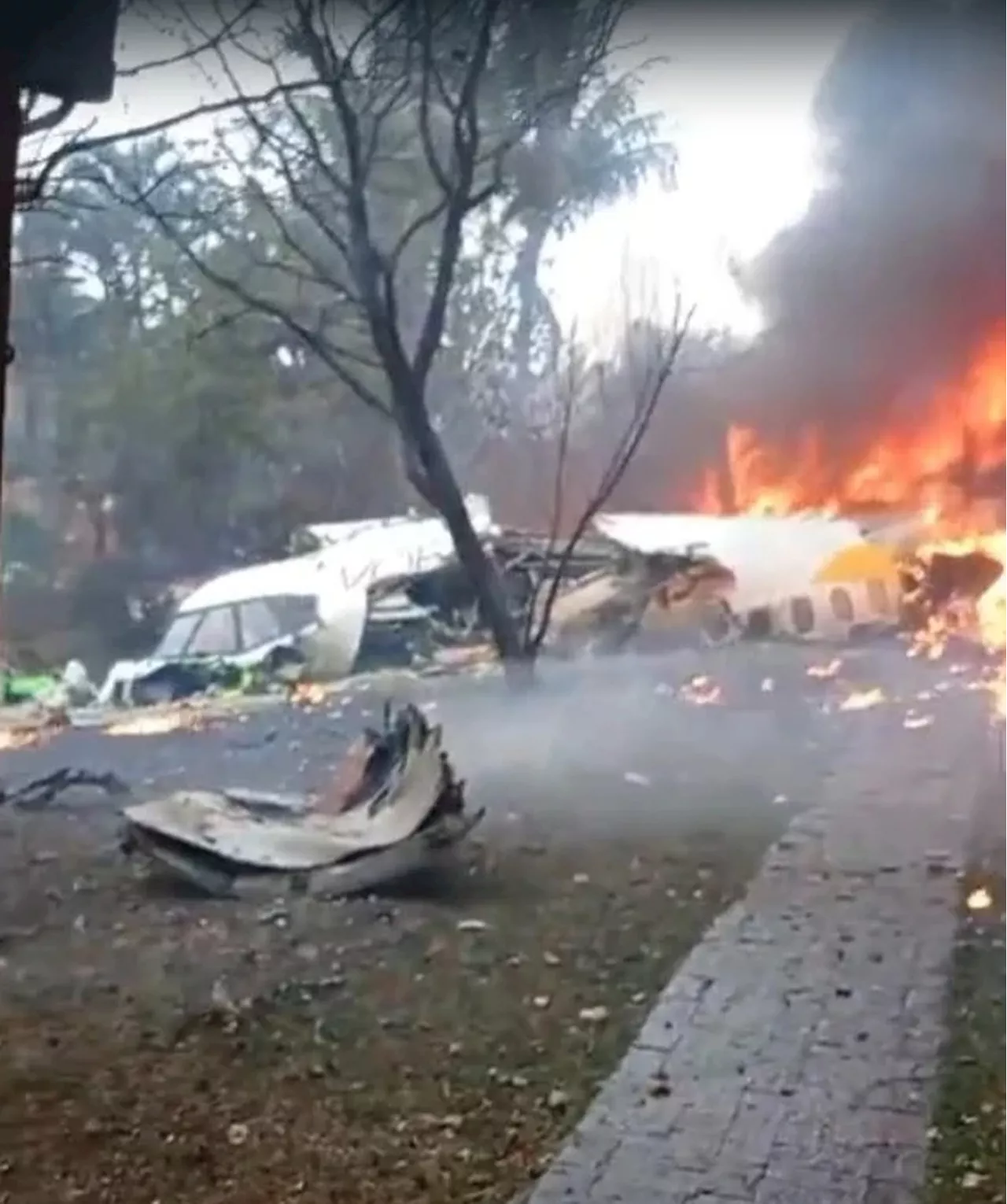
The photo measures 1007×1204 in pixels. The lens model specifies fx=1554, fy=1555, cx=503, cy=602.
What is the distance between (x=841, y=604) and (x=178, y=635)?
0.79 m

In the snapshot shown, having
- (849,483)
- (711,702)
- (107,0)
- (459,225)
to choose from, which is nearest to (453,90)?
(459,225)

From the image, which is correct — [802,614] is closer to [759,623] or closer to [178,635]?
[759,623]

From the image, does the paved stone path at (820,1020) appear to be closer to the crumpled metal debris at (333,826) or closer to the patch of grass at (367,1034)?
the patch of grass at (367,1034)

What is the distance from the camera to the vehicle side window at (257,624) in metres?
1.86

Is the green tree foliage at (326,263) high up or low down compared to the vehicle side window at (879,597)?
up

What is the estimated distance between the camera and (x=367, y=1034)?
1557 mm

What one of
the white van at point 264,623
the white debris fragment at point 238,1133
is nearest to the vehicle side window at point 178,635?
the white van at point 264,623

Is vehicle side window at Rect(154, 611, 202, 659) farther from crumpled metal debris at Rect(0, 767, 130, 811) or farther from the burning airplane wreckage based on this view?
crumpled metal debris at Rect(0, 767, 130, 811)

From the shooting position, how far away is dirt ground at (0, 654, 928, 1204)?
1.44 metres

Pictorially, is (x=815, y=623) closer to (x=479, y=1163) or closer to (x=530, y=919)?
(x=530, y=919)

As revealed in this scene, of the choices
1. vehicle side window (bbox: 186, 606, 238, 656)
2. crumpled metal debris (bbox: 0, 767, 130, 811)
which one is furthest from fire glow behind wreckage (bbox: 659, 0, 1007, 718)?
crumpled metal debris (bbox: 0, 767, 130, 811)

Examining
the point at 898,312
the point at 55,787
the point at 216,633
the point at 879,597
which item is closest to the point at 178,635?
the point at 216,633

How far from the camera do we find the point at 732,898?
1682mm

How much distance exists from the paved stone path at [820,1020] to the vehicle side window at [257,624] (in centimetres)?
63
